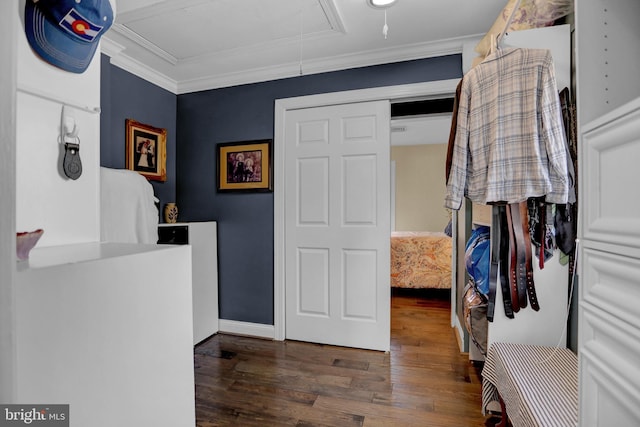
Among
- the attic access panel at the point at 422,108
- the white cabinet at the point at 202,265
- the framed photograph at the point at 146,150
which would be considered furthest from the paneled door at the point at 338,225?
the framed photograph at the point at 146,150

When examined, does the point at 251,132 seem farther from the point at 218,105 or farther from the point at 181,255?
the point at 181,255

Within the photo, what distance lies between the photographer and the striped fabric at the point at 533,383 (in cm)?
114

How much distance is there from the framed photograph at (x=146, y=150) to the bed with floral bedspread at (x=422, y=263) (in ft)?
9.94

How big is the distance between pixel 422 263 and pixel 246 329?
2.45 m

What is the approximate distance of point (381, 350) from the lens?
2568 mm

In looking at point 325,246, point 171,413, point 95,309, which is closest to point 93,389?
point 95,309

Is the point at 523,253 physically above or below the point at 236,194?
below

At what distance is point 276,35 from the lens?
2342mm

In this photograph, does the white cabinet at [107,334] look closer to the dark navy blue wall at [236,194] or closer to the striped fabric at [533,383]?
the striped fabric at [533,383]

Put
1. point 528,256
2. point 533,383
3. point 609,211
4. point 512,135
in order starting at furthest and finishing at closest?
point 528,256 → point 512,135 → point 533,383 → point 609,211

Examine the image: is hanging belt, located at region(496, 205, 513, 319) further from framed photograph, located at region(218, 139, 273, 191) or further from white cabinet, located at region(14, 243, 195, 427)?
framed photograph, located at region(218, 139, 273, 191)

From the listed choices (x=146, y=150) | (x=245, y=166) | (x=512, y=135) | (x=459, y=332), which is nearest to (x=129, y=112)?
(x=146, y=150)

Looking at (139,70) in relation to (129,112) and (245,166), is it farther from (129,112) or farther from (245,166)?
(245,166)
